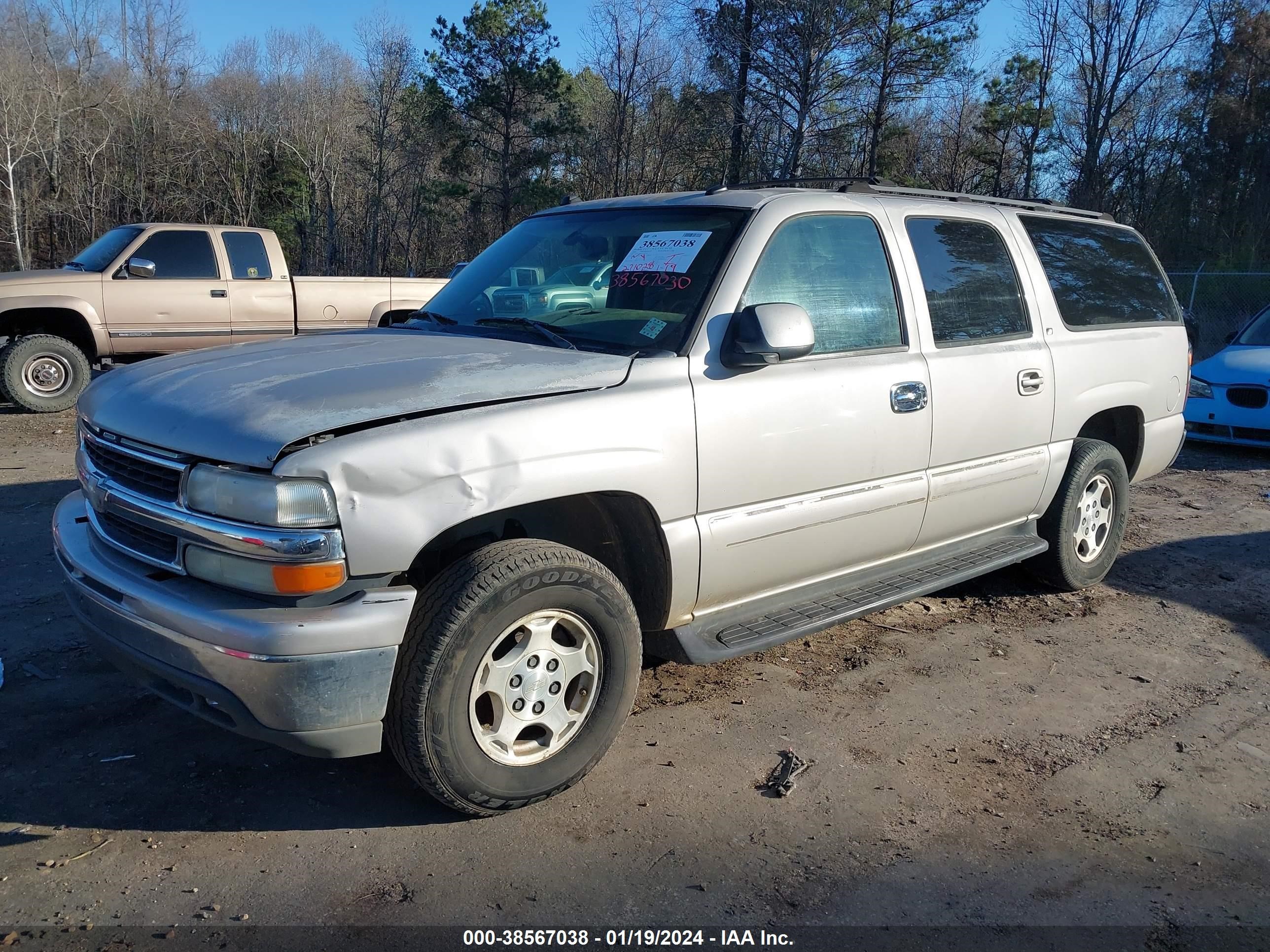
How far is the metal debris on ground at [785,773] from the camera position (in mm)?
3246

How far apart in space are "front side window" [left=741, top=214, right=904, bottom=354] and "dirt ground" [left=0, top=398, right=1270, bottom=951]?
4.81 ft

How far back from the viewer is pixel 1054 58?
28953mm

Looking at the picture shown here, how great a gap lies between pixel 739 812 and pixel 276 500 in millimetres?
1715

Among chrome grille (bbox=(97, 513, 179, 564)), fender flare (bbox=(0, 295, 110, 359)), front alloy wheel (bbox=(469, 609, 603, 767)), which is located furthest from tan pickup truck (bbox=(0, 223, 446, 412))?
front alloy wheel (bbox=(469, 609, 603, 767))

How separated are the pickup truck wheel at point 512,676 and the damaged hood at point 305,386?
1.64 ft

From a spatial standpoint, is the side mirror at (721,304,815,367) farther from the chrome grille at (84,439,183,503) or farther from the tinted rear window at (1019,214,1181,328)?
the tinted rear window at (1019,214,1181,328)

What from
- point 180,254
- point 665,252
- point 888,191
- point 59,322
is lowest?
point 59,322

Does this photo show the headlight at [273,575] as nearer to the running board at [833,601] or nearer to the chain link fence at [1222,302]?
the running board at [833,601]

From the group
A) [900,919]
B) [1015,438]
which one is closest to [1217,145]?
[1015,438]

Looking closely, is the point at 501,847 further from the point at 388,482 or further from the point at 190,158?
the point at 190,158

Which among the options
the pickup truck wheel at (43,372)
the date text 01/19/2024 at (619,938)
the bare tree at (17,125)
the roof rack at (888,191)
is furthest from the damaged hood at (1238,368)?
the bare tree at (17,125)

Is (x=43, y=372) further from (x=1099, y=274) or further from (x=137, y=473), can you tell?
(x=1099, y=274)

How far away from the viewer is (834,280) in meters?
3.86

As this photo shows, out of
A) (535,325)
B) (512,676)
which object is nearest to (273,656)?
(512,676)
